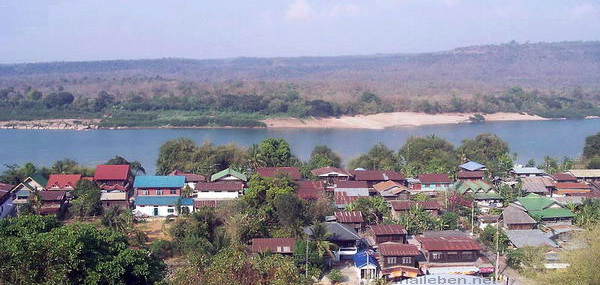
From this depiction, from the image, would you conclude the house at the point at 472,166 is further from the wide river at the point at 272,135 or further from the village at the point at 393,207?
the wide river at the point at 272,135

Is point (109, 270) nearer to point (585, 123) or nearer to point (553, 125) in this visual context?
point (553, 125)

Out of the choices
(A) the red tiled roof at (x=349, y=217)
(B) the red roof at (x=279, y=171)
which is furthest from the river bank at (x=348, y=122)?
(A) the red tiled roof at (x=349, y=217)

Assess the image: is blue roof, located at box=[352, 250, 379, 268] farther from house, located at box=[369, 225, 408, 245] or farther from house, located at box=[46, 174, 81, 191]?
house, located at box=[46, 174, 81, 191]

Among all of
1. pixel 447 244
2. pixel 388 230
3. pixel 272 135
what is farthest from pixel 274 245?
pixel 272 135

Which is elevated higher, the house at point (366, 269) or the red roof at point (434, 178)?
the red roof at point (434, 178)

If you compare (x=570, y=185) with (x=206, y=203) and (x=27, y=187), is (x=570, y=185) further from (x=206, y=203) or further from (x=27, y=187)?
(x=27, y=187)

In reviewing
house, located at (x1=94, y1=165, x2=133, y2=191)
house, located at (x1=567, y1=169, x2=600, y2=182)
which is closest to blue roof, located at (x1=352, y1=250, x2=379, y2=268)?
house, located at (x1=94, y1=165, x2=133, y2=191)
